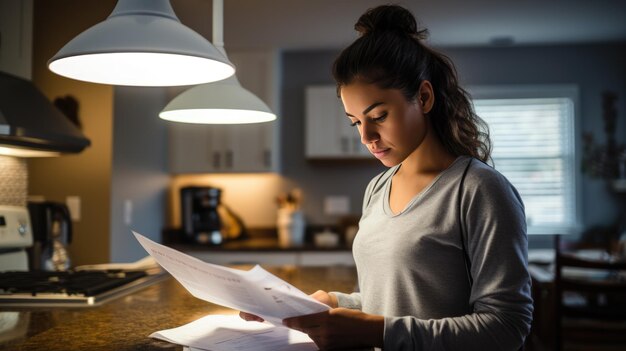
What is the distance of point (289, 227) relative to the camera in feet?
14.9

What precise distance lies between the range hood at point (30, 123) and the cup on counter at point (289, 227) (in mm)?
2343

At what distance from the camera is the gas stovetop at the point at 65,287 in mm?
1543

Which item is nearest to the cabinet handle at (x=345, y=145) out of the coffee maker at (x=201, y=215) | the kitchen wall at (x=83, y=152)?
the coffee maker at (x=201, y=215)

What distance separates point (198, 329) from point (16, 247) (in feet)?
4.17

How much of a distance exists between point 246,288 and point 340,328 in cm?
18

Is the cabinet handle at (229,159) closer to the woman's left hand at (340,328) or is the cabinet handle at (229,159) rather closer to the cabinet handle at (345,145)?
the cabinet handle at (345,145)

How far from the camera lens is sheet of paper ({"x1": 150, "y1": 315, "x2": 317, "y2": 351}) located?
102 cm

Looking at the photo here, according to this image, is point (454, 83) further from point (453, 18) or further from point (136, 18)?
point (453, 18)

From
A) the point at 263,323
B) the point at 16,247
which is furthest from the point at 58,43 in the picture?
the point at 263,323

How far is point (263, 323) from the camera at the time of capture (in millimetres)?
1209

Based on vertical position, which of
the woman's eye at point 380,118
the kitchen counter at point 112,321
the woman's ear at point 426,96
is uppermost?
the woman's ear at point 426,96

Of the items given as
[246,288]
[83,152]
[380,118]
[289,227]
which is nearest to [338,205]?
[289,227]

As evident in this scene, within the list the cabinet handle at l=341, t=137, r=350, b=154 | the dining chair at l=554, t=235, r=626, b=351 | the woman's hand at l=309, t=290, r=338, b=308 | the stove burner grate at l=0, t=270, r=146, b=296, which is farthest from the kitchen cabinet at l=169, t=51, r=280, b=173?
the woman's hand at l=309, t=290, r=338, b=308

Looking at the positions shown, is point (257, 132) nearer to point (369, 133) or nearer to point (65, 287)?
point (65, 287)
